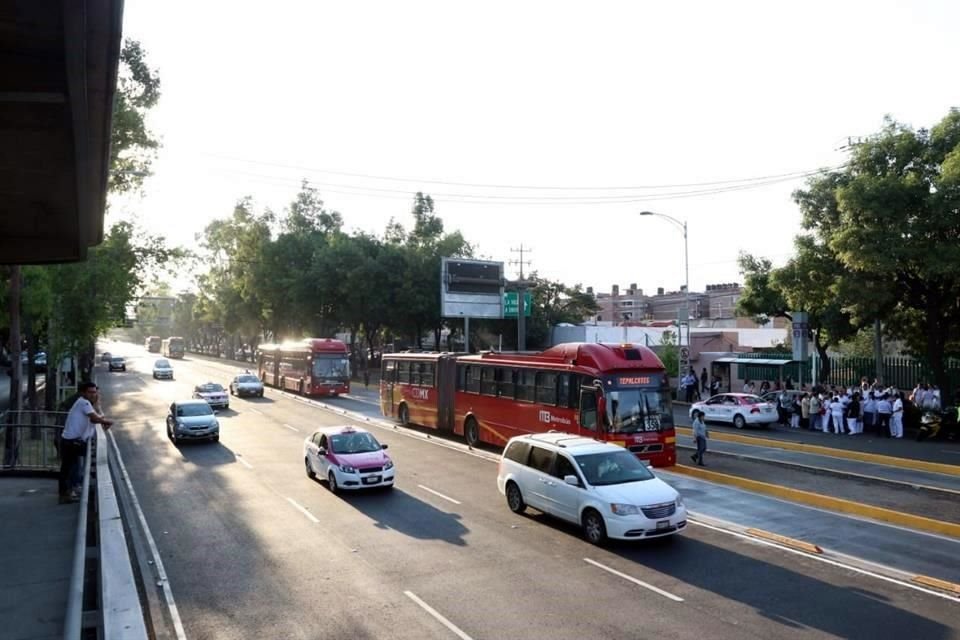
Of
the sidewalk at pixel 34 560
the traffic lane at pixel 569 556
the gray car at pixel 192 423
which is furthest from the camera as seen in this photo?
the gray car at pixel 192 423

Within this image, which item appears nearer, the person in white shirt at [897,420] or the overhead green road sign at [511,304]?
the person in white shirt at [897,420]

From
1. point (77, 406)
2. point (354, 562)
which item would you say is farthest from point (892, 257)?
point (77, 406)

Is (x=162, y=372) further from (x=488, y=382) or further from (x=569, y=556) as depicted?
(x=569, y=556)

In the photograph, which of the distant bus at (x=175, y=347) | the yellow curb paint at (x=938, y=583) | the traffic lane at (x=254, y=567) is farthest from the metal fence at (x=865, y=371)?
the distant bus at (x=175, y=347)

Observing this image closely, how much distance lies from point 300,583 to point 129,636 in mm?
2989

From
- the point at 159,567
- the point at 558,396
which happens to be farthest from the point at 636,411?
the point at 159,567

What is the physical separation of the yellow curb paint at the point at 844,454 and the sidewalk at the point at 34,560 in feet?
68.9

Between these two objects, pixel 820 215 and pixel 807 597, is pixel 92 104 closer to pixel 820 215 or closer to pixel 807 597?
pixel 807 597

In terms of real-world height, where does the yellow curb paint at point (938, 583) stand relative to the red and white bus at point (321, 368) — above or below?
below

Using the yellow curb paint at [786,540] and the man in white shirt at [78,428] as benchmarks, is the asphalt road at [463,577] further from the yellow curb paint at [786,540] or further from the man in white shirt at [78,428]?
the man in white shirt at [78,428]

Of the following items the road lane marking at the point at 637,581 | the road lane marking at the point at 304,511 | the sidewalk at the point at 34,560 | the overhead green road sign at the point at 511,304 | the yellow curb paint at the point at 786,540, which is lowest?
the road lane marking at the point at 304,511

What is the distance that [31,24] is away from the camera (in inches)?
289

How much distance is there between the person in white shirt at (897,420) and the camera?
1115 inches

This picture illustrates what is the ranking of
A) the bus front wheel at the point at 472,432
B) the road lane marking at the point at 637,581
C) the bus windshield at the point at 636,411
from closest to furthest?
1. the road lane marking at the point at 637,581
2. the bus windshield at the point at 636,411
3. the bus front wheel at the point at 472,432
